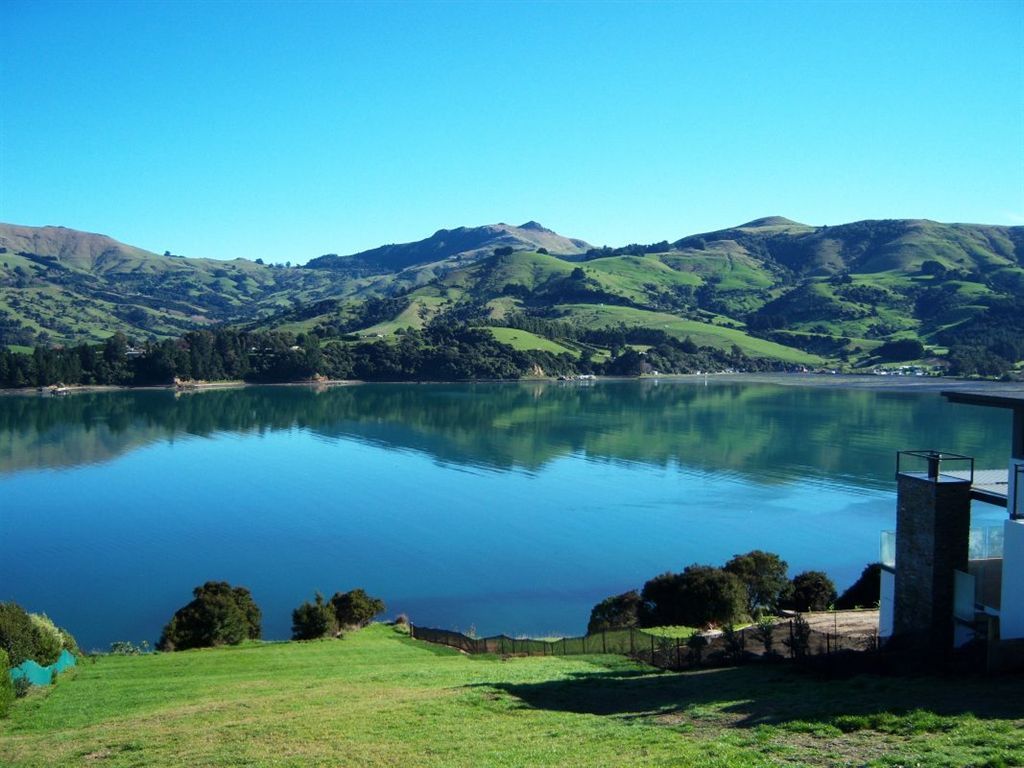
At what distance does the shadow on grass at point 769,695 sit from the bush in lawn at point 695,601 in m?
12.5

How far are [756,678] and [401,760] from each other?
7496 mm

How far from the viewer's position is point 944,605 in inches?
705

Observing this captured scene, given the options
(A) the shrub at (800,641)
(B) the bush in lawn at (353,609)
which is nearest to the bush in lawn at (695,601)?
(B) the bush in lawn at (353,609)

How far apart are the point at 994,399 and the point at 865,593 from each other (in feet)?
55.5

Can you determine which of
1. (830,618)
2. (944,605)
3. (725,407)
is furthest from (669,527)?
(725,407)

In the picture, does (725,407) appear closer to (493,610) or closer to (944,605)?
(493,610)

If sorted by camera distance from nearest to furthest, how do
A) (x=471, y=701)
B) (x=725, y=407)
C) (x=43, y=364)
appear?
1. (x=471, y=701)
2. (x=725, y=407)
3. (x=43, y=364)

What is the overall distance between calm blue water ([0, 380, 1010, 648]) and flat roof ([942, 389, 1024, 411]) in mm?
20797

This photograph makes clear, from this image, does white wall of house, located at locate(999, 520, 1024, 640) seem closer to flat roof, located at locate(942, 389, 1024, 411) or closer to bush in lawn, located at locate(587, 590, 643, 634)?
flat roof, located at locate(942, 389, 1024, 411)

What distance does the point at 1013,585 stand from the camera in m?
16.7

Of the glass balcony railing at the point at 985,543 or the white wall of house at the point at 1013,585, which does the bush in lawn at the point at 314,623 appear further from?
the white wall of house at the point at 1013,585

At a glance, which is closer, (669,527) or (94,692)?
(94,692)

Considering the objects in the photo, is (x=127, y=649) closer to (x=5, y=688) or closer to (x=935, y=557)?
(x=5, y=688)

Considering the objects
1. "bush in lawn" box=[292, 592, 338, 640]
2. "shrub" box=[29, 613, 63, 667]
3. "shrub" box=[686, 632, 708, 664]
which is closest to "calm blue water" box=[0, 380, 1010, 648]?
"bush in lawn" box=[292, 592, 338, 640]
